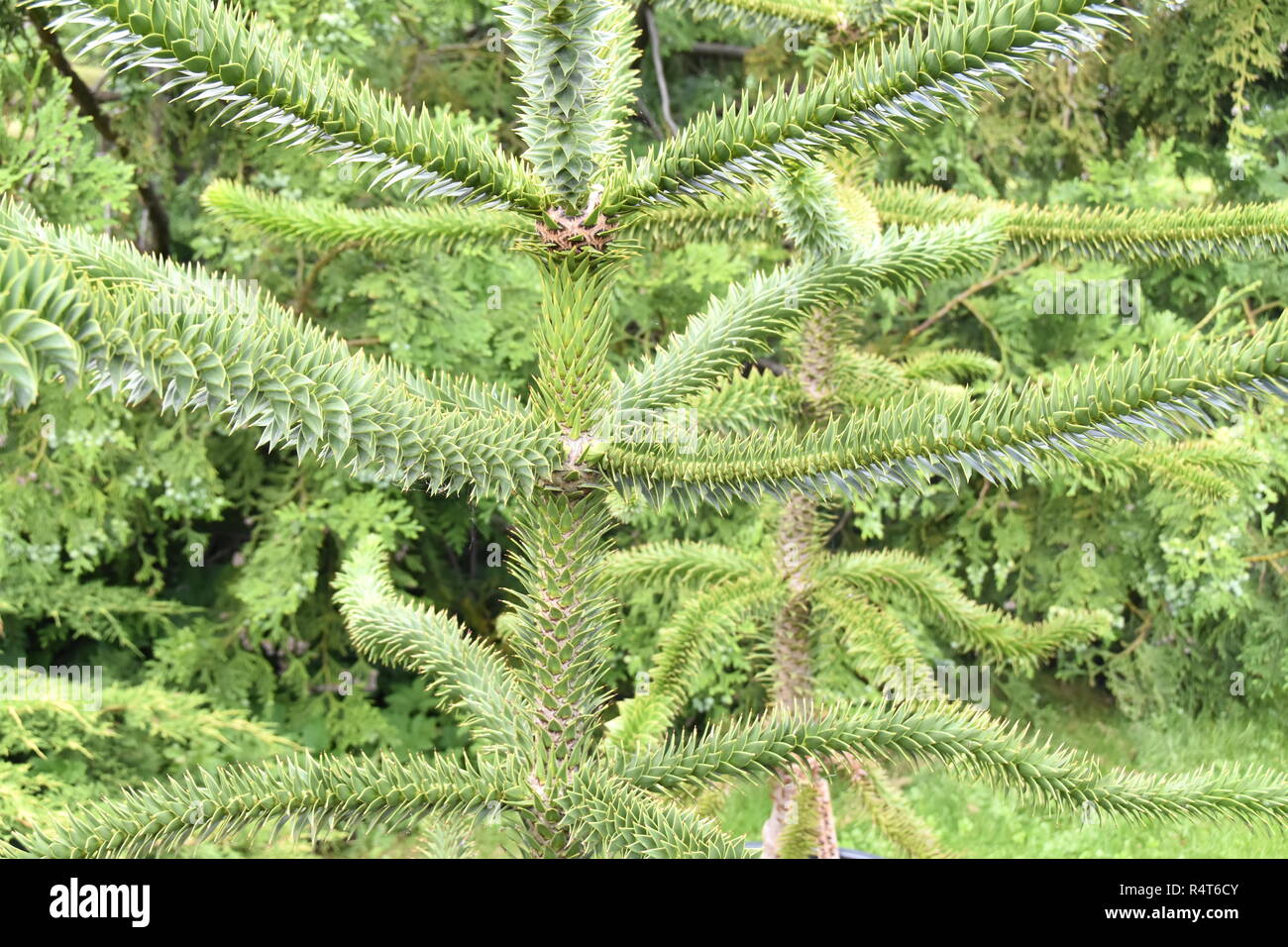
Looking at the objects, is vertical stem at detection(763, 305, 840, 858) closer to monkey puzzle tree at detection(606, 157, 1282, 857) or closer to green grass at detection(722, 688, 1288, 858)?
monkey puzzle tree at detection(606, 157, 1282, 857)

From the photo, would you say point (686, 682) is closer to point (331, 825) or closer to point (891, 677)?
point (891, 677)

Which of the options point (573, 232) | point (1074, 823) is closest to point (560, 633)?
point (573, 232)

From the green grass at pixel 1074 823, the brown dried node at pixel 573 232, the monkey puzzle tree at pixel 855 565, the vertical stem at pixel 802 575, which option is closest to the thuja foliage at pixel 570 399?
the brown dried node at pixel 573 232

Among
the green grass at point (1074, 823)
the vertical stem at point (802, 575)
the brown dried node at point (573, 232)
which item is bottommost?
the green grass at point (1074, 823)

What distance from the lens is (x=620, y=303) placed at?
4.51m

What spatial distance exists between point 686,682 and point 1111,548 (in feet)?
12.0

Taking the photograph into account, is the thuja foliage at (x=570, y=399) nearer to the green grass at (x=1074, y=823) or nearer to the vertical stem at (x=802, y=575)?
the vertical stem at (x=802, y=575)

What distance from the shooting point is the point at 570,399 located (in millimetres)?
1187

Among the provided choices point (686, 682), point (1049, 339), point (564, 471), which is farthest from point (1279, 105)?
point (564, 471)

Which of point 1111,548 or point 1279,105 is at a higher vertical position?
point 1279,105

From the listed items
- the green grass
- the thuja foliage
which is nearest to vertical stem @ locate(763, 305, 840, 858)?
the thuja foliage

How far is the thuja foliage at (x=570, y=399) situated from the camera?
867 millimetres

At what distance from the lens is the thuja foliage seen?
867 mm

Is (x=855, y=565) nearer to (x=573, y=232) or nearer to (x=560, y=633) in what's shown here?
(x=560, y=633)
